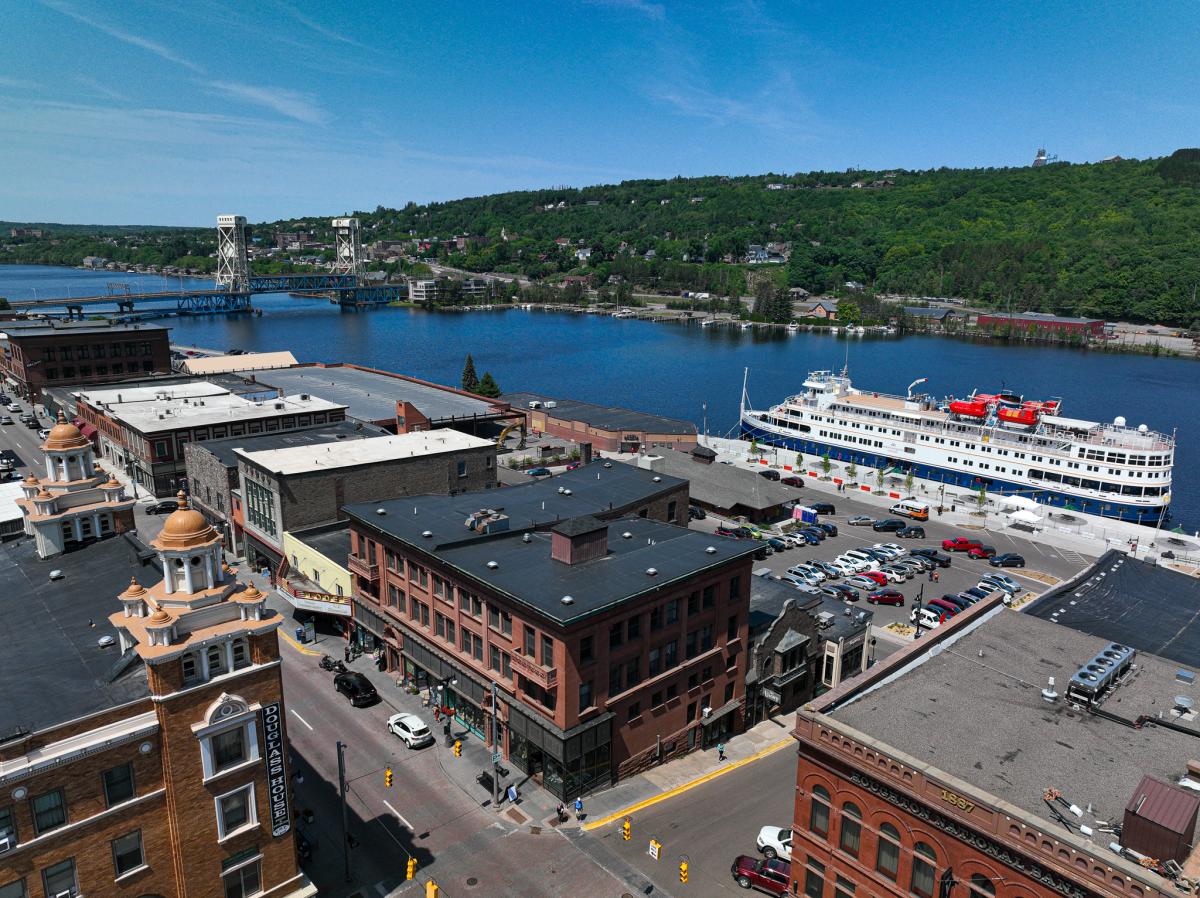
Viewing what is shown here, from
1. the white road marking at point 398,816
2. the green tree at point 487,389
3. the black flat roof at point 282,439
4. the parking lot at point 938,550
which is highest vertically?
the black flat roof at point 282,439

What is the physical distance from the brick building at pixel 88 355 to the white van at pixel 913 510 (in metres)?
107

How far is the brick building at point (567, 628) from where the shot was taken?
35469 millimetres

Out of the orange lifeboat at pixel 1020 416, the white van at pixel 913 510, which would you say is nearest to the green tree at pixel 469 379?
the white van at pixel 913 510

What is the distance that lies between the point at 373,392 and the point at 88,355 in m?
45.2

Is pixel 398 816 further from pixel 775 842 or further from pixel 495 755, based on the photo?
pixel 775 842

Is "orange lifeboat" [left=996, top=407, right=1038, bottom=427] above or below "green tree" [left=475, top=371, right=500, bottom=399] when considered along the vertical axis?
above

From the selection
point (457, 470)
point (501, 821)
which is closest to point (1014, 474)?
point (457, 470)

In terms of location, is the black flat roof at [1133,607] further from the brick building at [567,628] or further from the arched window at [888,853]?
the arched window at [888,853]

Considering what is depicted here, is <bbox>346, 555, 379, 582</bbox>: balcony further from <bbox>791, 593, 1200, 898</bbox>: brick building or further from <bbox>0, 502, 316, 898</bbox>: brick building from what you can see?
<bbox>791, 593, 1200, 898</bbox>: brick building

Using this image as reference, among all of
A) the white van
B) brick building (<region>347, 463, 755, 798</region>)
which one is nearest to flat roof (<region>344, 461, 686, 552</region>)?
brick building (<region>347, 463, 755, 798</region>)

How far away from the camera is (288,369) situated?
135000mm

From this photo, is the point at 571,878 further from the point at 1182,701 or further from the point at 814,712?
the point at 1182,701

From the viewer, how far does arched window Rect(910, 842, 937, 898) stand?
24.5 meters

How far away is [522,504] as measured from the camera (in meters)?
50.3
